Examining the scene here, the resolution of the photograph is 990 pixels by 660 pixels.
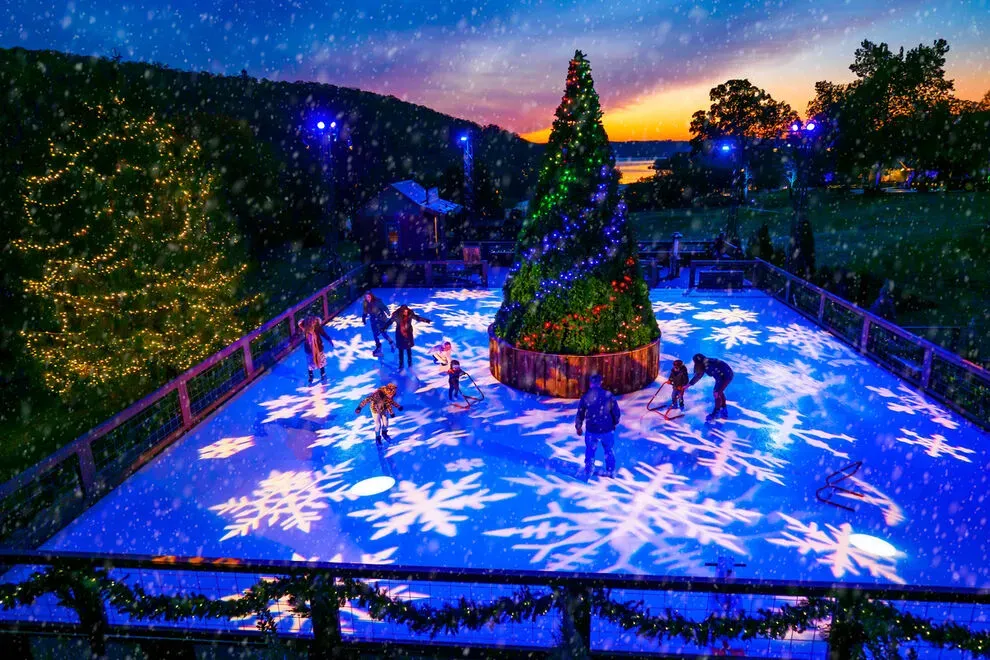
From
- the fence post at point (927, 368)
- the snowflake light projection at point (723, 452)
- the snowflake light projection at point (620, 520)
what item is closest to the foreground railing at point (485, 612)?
the snowflake light projection at point (620, 520)

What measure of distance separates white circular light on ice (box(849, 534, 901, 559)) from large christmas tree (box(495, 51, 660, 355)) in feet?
17.8

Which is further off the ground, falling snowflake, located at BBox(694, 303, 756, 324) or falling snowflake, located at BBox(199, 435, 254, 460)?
falling snowflake, located at BBox(694, 303, 756, 324)

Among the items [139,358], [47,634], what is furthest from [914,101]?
[47,634]

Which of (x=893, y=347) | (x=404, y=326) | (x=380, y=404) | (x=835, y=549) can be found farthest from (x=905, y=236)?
(x=380, y=404)

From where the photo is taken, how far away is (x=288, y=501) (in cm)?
827

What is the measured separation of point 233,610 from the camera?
507cm

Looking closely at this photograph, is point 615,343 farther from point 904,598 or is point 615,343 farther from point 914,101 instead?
point 914,101

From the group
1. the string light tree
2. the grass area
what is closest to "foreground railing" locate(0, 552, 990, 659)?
the string light tree

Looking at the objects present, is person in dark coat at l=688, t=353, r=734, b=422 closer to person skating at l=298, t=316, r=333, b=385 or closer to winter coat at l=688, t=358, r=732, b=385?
winter coat at l=688, t=358, r=732, b=385

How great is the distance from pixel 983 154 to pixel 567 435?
174 feet

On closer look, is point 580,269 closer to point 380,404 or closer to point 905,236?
point 380,404

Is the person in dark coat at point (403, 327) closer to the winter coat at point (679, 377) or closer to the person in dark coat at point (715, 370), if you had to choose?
the winter coat at point (679, 377)

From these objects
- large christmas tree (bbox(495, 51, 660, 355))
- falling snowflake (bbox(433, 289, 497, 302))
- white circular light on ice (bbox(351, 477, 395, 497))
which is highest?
large christmas tree (bbox(495, 51, 660, 355))

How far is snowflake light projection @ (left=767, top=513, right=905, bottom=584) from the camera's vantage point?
660 centimetres
